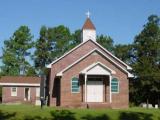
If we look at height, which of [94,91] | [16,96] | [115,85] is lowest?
[16,96]

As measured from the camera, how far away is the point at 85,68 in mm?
44938

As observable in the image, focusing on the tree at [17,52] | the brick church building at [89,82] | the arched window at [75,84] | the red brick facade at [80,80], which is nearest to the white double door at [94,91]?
the brick church building at [89,82]

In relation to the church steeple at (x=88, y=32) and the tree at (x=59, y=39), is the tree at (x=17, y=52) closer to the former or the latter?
the tree at (x=59, y=39)

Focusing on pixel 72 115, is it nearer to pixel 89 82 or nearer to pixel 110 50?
pixel 89 82

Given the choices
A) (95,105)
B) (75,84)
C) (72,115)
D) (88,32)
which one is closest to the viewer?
(72,115)

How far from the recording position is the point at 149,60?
6938 centimetres

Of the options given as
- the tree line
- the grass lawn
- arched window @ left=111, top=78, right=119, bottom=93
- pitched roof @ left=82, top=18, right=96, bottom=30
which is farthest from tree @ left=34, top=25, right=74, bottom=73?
the grass lawn

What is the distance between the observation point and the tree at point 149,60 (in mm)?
66438

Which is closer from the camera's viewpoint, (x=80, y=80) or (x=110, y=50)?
(x=80, y=80)

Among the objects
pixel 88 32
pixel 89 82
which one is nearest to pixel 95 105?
pixel 89 82

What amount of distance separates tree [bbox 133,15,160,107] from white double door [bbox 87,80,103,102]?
21.8 m

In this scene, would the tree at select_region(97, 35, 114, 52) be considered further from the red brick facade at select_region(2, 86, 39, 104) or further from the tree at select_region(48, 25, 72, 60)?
the red brick facade at select_region(2, 86, 39, 104)

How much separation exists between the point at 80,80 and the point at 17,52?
46.8 meters

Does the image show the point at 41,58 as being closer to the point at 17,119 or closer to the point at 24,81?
the point at 24,81
